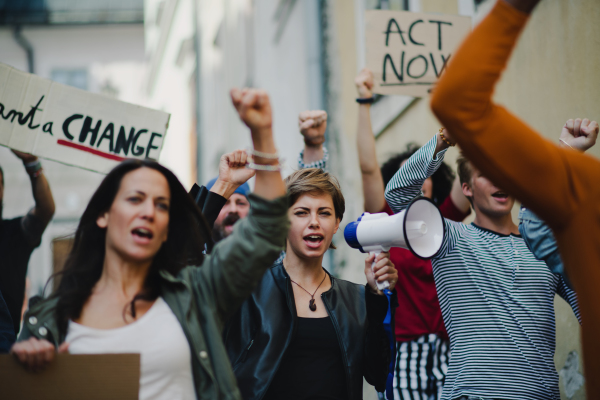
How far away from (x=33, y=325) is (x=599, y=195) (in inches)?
61.5

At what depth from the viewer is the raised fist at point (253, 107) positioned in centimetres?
192

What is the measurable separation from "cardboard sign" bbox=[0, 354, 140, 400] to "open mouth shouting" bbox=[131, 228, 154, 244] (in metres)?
0.37

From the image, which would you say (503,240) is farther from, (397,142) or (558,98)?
(397,142)

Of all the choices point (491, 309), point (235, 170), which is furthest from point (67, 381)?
point (491, 309)

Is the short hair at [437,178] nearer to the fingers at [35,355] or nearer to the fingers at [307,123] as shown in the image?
the fingers at [307,123]

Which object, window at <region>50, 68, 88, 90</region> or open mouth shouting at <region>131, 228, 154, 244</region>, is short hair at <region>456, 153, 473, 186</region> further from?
window at <region>50, 68, 88, 90</region>

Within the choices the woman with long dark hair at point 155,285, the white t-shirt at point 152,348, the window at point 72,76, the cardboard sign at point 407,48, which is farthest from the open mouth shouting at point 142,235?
the window at point 72,76

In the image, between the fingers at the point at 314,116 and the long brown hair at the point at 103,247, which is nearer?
the long brown hair at the point at 103,247

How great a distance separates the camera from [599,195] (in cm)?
159

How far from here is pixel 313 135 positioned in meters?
3.45

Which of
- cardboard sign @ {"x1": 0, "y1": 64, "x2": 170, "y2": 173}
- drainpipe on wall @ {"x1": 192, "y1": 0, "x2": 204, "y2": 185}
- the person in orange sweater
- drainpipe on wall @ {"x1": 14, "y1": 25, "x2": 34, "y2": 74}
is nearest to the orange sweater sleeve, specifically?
the person in orange sweater

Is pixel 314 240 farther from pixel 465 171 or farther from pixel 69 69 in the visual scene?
pixel 69 69

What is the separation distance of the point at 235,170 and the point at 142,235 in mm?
1046

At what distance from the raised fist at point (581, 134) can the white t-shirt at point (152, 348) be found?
5.08ft
